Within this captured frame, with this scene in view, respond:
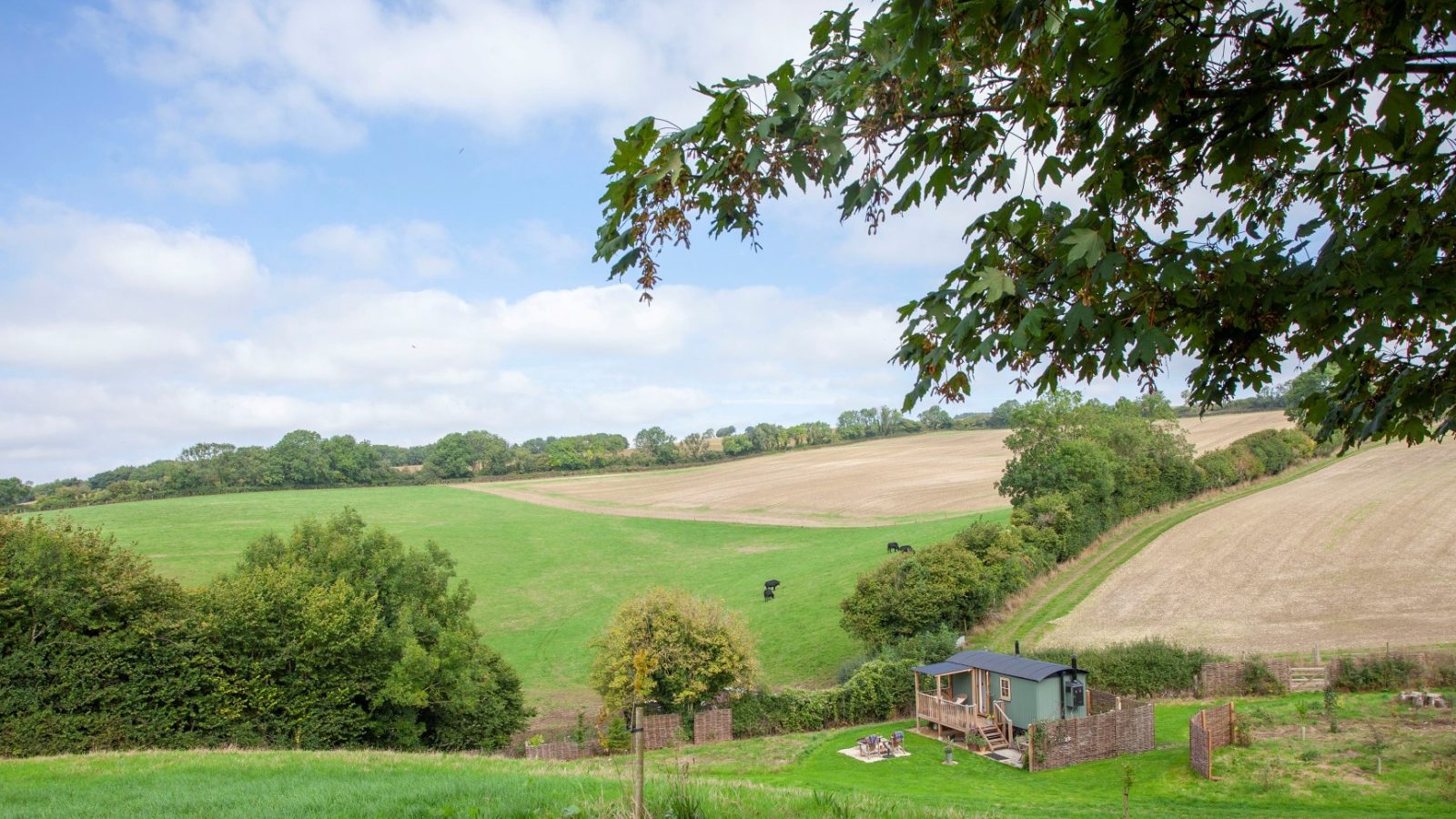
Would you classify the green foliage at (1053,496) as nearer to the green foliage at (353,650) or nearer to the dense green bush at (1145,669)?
the dense green bush at (1145,669)

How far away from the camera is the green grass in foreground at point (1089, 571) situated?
32625mm

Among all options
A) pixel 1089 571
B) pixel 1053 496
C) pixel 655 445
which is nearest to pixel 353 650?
pixel 1053 496

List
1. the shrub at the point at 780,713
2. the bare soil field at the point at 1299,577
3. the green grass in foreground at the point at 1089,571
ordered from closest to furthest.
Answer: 1. the shrub at the point at 780,713
2. the bare soil field at the point at 1299,577
3. the green grass in foreground at the point at 1089,571

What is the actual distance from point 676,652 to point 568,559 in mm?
30823

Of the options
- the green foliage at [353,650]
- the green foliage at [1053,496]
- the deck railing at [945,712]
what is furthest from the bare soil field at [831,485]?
the green foliage at [353,650]

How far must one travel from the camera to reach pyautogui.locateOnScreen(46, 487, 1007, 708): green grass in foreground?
35.7m

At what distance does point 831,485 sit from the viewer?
73875 millimetres

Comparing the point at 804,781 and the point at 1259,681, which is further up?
the point at 1259,681

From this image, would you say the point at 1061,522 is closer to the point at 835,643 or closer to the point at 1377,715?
the point at 835,643

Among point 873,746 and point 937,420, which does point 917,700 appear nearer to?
point 873,746

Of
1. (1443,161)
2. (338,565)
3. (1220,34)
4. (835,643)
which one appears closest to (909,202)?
(1220,34)

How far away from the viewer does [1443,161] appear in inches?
175

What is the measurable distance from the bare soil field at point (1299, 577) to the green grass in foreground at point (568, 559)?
11.9m

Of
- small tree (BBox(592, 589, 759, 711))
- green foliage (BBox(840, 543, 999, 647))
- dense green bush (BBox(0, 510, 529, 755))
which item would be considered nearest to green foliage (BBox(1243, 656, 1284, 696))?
green foliage (BBox(840, 543, 999, 647))
